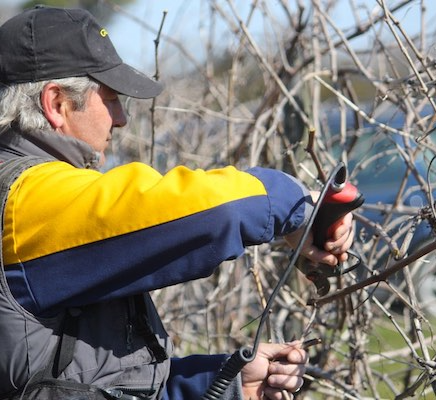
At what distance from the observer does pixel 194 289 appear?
533cm

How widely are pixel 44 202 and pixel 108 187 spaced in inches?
6.5

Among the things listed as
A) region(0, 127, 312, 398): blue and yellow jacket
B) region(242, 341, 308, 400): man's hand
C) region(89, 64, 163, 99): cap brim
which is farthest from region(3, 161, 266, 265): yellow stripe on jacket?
region(242, 341, 308, 400): man's hand

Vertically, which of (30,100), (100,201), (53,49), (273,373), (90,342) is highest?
(53,49)

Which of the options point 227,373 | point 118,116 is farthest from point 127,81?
point 227,373

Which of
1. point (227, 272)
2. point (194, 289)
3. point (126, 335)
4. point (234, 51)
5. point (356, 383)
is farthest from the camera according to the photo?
point (194, 289)

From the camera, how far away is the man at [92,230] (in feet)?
6.73

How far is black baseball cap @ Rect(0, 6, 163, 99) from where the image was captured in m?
2.43

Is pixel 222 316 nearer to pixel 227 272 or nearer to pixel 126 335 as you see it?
pixel 227 272

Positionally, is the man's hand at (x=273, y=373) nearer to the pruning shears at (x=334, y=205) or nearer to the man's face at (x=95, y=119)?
the pruning shears at (x=334, y=205)

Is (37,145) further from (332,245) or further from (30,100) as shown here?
(332,245)

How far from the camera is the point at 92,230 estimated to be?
6.79 ft

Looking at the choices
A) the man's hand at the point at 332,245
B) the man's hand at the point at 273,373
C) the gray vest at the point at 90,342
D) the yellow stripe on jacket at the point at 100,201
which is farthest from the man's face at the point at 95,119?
the man's hand at the point at 273,373

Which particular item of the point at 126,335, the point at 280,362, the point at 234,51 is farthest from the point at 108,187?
the point at 234,51

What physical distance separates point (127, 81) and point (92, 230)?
66 centimetres
